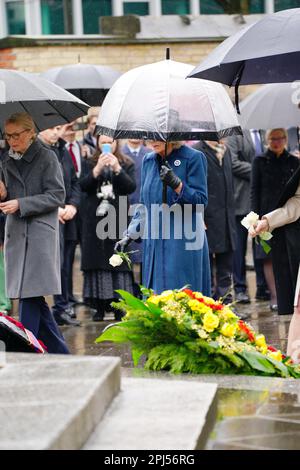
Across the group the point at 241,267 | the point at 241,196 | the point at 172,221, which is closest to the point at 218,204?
the point at 241,267

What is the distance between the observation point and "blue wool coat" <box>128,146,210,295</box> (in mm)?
8516

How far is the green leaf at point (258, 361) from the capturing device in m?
6.45

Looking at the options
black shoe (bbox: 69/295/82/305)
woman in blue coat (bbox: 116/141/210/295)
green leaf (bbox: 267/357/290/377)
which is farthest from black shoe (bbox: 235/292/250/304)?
green leaf (bbox: 267/357/290/377)

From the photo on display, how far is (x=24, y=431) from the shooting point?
167 inches

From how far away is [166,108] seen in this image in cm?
848

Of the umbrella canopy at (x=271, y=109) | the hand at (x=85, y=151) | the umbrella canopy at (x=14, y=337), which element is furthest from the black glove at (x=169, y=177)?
the hand at (x=85, y=151)

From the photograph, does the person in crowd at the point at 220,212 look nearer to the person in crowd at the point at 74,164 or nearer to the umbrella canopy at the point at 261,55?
the person in crowd at the point at 74,164

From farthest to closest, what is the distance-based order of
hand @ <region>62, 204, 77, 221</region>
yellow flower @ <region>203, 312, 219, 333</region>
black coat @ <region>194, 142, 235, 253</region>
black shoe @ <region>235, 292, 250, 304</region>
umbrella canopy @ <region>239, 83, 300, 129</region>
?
black shoe @ <region>235, 292, 250, 304</region>
black coat @ <region>194, 142, 235, 253</region>
umbrella canopy @ <region>239, 83, 300, 129</region>
hand @ <region>62, 204, 77, 221</region>
yellow flower @ <region>203, 312, 219, 333</region>

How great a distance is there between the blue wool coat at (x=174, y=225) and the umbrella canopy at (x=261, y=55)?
2.13ft

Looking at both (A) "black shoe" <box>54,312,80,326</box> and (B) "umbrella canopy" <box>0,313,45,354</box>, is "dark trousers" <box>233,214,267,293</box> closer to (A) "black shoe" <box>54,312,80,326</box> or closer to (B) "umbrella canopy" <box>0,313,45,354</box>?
(A) "black shoe" <box>54,312,80,326</box>

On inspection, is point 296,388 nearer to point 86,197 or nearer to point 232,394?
point 232,394

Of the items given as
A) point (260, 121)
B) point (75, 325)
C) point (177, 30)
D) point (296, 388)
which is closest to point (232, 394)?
point (296, 388)

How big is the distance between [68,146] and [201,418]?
8.01 metres

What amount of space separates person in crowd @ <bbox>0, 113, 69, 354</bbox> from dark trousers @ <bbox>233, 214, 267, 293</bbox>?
467 centimetres
